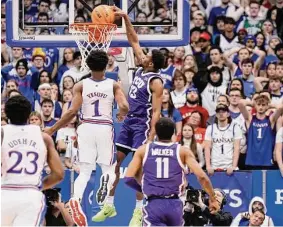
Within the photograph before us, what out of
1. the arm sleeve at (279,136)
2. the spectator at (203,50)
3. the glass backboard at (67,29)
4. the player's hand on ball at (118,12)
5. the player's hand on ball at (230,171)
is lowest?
the player's hand on ball at (230,171)

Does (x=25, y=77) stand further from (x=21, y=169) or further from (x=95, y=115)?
(x=21, y=169)

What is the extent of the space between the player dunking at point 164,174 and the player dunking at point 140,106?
5.72ft

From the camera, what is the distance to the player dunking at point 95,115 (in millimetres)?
14234

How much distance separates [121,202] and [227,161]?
1930mm

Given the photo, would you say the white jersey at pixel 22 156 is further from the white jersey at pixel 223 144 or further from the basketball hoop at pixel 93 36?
the white jersey at pixel 223 144

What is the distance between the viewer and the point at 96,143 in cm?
1437

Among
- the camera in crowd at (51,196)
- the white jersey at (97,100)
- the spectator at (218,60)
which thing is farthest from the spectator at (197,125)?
the white jersey at (97,100)

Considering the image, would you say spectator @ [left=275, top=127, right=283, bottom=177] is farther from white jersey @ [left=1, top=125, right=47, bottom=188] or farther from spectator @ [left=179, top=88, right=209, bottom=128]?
white jersey @ [left=1, top=125, right=47, bottom=188]

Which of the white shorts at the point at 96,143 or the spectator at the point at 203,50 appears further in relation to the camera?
the spectator at the point at 203,50

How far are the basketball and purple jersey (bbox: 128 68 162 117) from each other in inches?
34.4

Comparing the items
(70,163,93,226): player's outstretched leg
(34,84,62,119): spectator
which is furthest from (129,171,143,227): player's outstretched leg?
(34,84,62,119): spectator

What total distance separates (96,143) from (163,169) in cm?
162

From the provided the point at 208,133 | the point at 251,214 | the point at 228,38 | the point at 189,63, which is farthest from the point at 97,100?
the point at 228,38

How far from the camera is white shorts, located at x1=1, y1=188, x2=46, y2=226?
11656 mm
